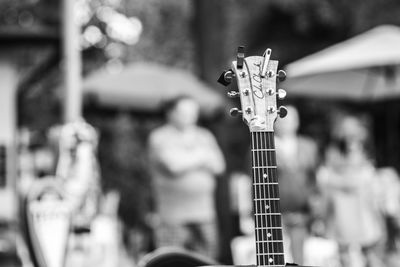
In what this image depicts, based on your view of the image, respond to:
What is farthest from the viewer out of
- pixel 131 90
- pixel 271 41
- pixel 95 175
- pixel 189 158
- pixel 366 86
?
pixel 271 41

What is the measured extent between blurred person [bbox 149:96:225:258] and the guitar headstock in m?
3.96

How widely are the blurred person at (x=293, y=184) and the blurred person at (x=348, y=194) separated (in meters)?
0.35

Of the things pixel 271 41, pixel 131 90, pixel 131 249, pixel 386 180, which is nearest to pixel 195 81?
pixel 131 90

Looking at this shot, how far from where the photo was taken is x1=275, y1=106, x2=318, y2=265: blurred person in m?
7.02

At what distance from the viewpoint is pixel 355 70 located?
999 cm

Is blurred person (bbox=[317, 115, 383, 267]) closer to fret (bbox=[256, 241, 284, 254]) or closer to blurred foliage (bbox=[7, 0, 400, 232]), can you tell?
fret (bbox=[256, 241, 284, 254])

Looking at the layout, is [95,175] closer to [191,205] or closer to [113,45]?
[191,205]

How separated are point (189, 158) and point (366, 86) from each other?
14.2 feet

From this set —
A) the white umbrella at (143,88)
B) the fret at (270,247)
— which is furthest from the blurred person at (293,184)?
the white umbrella at (143,88)

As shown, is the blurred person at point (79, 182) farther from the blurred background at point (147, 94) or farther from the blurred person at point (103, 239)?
the blurred person at point (103, 239)

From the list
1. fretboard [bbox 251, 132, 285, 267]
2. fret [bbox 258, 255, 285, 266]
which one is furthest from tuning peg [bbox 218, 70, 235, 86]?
fret [bbox 258, 255, 285, 266]

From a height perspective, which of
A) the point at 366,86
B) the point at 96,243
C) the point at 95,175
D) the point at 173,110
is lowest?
the point at 96,243

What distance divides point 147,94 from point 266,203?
9342mm

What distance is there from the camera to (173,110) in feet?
24.4
